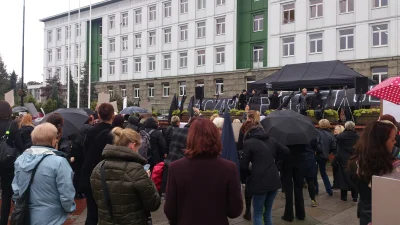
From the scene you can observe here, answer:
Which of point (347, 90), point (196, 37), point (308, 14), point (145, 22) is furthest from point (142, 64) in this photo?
point (347, 90)

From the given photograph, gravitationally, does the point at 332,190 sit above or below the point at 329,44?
below

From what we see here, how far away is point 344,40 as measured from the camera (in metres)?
30.6

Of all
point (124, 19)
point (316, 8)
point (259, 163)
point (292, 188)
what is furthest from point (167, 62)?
point (259, 163)

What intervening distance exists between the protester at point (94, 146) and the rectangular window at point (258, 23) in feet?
108

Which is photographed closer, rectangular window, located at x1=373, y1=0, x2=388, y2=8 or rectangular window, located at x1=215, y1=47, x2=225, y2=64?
rectangular window, located at x1=373, y1=0, x2=388, y2=8

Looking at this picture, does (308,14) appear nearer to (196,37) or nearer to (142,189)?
(196,37)

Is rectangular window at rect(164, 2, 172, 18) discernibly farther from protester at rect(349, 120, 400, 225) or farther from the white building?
protester at rect(349, 120, 400, 225)

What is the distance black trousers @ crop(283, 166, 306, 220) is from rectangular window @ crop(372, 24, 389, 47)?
2545 centimetres

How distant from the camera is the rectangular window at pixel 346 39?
1191 inches

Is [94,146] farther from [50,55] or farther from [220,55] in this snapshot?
[50,55]

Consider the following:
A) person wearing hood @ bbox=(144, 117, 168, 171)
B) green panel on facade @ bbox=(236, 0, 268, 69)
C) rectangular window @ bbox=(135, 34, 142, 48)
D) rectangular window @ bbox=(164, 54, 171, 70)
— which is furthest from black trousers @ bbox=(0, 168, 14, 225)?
rectangular window @ bbox=(135, 34, 142, 48)

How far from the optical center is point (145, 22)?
1745 inches

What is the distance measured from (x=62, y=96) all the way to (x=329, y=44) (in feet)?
119

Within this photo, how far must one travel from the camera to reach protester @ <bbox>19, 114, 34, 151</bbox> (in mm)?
5863
